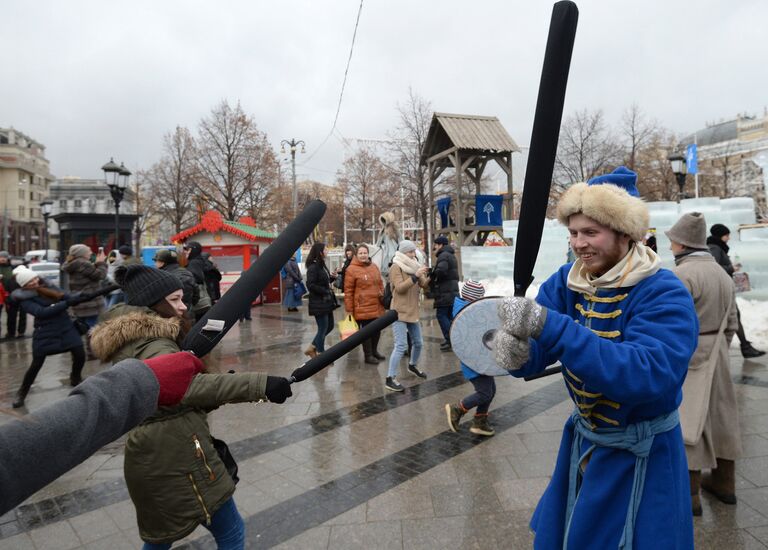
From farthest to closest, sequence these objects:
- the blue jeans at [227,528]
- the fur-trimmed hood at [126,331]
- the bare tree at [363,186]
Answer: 1. the bare tree at [363,186]
2. the blue jeans at [227,528]
3. the fur-trimmed hood at [126,331]

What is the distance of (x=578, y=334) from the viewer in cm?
138

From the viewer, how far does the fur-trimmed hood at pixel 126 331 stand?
2.19 meters

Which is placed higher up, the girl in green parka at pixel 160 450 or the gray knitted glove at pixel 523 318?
the gray knitted glove at pixel 523 318

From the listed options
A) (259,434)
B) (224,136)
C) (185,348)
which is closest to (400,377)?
(259,434)

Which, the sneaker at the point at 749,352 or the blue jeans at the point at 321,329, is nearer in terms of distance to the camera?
the sneaker at the point at 749,352

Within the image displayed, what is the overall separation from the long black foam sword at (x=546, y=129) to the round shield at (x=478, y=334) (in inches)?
7.4

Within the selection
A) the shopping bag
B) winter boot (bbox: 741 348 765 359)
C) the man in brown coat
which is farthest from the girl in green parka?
winter boot (bbox: 741 348 765 359)

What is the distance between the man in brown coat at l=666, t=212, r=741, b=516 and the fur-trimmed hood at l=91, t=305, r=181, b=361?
335 cm

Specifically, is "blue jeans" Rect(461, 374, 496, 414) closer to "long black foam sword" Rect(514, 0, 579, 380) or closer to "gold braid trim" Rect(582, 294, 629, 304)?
"gold braid trim" Rect(582, 294, 629, 304)

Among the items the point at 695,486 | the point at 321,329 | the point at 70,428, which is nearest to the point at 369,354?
the point at 321,329

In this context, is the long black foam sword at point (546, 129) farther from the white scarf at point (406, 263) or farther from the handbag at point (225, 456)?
the white scarf at point (406, 263)

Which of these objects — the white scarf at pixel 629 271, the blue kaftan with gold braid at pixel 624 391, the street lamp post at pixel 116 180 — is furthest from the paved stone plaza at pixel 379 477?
the street lamp post at pixel 116 180

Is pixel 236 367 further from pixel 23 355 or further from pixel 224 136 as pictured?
pixel 224 136

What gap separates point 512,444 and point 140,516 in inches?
129
